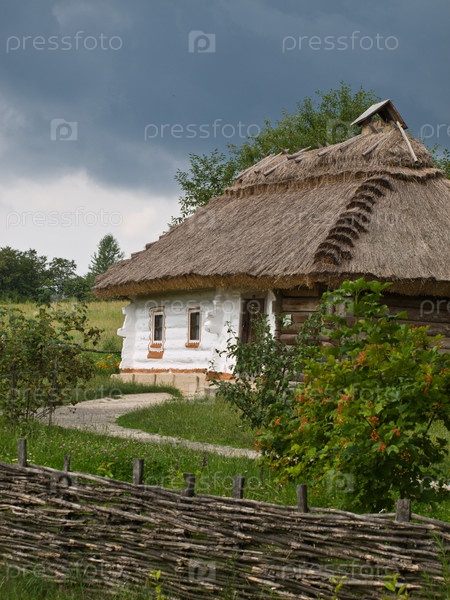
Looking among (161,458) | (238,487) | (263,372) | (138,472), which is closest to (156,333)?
(263,372)

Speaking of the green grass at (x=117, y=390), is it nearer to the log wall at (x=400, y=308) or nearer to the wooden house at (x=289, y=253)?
the wooden house at (x=289, y=253)

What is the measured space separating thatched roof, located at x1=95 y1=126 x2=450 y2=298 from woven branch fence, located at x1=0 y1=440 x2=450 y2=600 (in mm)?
9198

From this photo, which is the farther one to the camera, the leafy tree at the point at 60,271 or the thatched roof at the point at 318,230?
the leafy tree at the point at 60,271

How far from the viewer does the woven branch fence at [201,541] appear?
4.37 metres

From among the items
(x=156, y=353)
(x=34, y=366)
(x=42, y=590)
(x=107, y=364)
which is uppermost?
(x=156, y=353)

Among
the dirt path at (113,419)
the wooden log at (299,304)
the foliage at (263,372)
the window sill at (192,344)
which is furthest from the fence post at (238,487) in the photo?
A: the window sill at (192,344)

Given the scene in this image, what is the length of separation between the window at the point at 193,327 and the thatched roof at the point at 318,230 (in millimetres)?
1056

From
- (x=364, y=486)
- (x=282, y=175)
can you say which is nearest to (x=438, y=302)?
(x=282, y=175)

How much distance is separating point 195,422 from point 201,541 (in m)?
7.17

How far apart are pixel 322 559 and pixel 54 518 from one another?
2130 mm

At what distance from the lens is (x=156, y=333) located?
65.1ft

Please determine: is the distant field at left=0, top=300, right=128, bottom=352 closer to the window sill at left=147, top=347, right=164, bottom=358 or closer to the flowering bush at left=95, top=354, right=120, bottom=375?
the flowering bush at left=95, top=354, right=120, bottom=375

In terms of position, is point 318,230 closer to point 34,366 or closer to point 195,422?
point 195,422

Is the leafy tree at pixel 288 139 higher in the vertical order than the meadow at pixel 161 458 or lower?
higher
